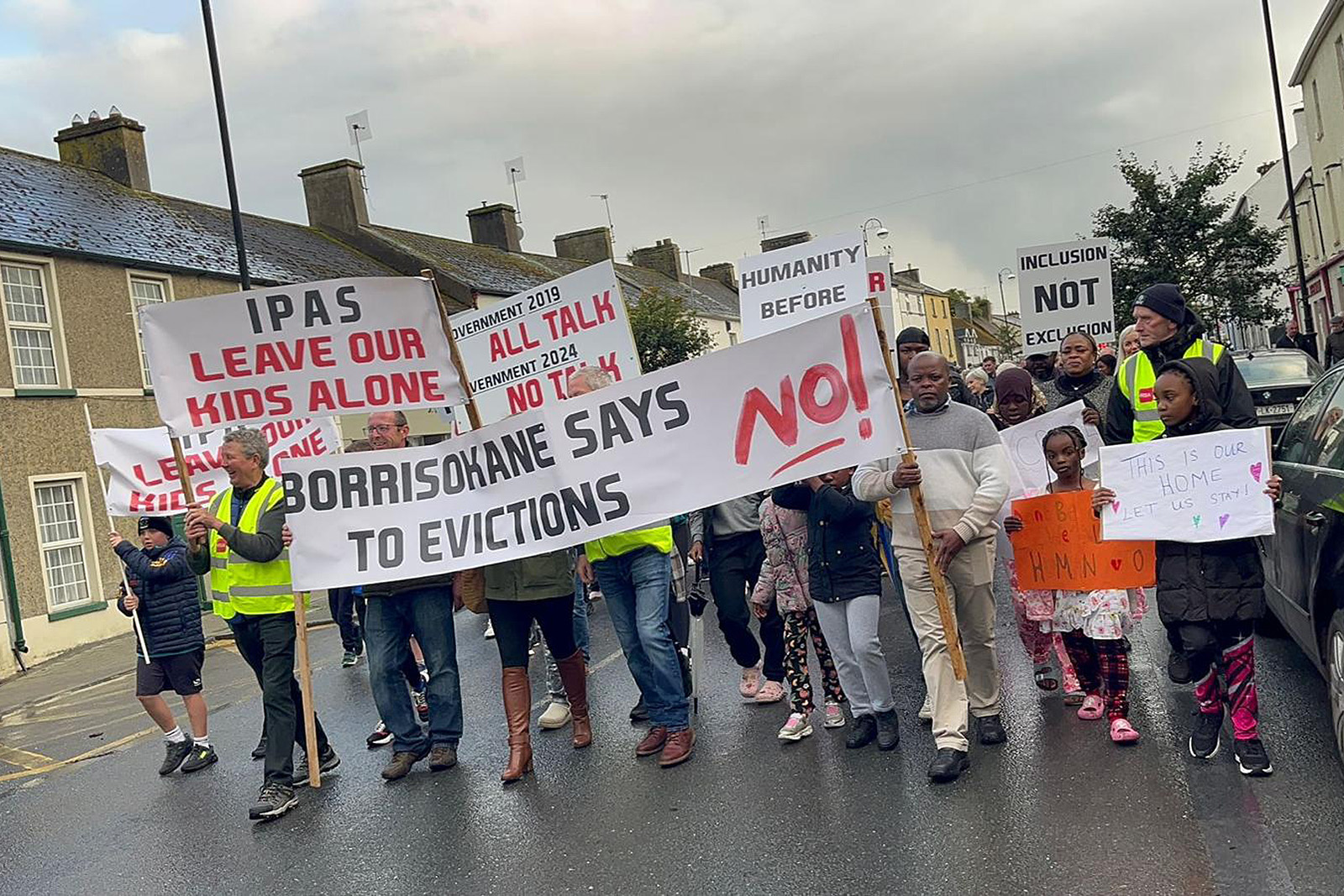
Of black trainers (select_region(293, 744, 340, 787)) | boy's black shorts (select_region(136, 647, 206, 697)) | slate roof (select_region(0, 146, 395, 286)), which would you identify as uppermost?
slate roof (select_region(0, 146, 395, 286))

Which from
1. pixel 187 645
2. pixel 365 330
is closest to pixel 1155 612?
pixel 365 330

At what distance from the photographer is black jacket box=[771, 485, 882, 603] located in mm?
5957

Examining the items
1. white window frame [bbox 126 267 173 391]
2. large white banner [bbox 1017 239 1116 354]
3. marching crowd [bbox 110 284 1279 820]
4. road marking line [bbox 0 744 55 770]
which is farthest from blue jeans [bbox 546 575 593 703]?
white window frame [bbox 126 267 173 391]

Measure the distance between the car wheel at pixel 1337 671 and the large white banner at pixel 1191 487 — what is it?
431mm

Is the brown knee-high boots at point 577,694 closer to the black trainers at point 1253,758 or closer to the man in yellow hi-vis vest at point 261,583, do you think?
the man in yellow hi-vis vest at point 261,583

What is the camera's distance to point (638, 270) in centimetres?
5469

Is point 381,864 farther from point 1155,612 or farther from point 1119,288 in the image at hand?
point 1119,288

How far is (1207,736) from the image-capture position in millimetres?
5133

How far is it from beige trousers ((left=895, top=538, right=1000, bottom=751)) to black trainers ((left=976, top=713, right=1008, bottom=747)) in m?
0.03

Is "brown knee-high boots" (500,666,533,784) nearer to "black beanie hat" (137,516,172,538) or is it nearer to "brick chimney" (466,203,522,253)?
"black beanie hat" (137,516,172,538)

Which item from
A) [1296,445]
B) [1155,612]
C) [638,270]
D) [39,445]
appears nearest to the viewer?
[1296,445]

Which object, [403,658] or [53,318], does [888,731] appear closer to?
[403,658]

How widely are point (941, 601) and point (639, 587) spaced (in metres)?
1.60

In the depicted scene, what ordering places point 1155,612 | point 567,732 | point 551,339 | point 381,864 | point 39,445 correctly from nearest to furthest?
1. point 381,864
2. point 567,732
3. point 1155,612
4. point 551,339
5. point 39,445
